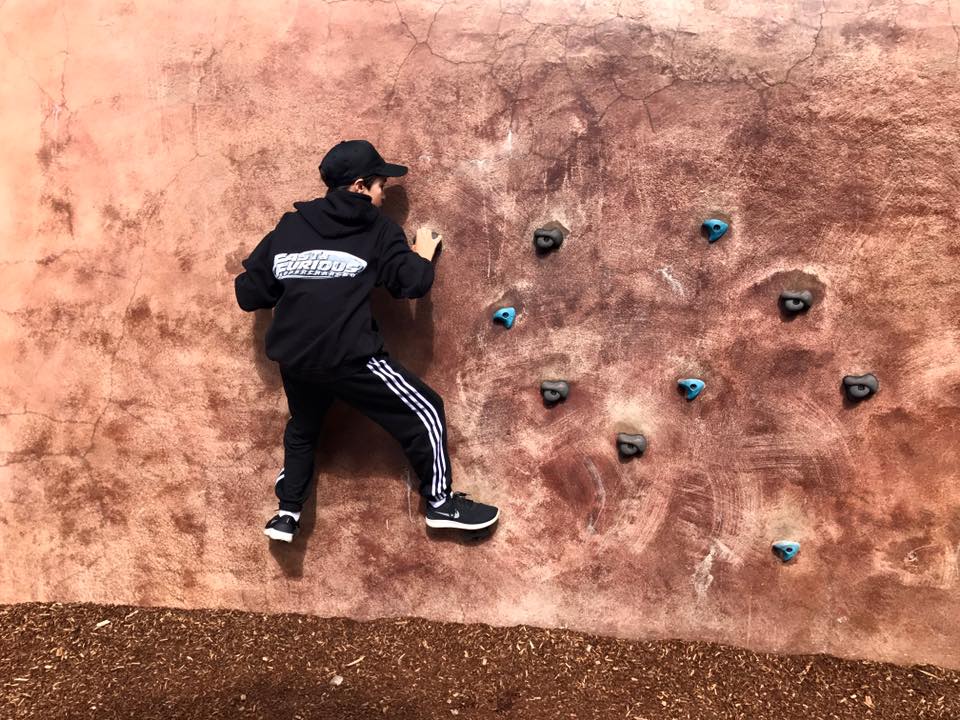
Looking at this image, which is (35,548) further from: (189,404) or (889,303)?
(889,303)

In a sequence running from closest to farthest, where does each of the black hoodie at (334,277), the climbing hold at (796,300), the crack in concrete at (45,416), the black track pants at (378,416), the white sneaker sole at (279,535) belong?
the black hoodie at (334,277) → the black track pants at (378,416) → the climbing hold at (796,300) → the white sneaker sole at (279,535) → the crack in concrete at (45,416)

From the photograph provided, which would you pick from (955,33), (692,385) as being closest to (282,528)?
(692,385)

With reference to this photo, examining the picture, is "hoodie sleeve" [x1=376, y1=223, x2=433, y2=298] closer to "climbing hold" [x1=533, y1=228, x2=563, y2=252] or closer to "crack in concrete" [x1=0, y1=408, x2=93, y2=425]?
"climbing hold" [x1=533, y1=228, x2=563, y2=252]

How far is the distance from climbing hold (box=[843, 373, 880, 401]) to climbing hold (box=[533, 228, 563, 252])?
1579 millimetres

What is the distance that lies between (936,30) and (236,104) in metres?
3.41

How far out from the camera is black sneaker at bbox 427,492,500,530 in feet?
10.9

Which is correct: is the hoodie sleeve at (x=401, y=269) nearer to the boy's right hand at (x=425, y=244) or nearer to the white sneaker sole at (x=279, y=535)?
the boy's right hand at (x=425, y=244)

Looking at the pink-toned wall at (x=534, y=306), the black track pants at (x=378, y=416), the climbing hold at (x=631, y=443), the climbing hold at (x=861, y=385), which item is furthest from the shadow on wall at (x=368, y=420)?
the climbing hold at (x=861, y=385)

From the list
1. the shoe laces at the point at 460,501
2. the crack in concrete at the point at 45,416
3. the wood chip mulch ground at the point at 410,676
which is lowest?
the wood chip mulch ground at the point at 410,676

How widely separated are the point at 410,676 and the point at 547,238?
242 centimetres

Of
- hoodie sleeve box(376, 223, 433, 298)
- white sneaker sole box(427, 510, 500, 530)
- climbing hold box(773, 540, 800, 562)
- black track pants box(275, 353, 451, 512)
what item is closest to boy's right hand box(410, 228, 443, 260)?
hoodie sleeve box(376, 223, 433, 298)

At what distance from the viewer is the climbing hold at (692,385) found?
316 cm

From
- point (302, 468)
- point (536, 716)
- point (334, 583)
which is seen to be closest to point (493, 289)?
point (302, 468)

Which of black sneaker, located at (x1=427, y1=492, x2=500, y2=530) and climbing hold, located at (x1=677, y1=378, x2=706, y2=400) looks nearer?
climbing hold, located at (x1=677, y1=378, x2=706, y2=400)
